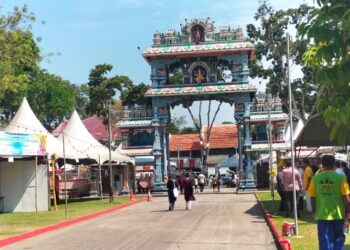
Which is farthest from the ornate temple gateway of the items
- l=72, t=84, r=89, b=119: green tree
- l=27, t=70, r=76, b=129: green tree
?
l=72, t=84, r=89, b=119: green tree

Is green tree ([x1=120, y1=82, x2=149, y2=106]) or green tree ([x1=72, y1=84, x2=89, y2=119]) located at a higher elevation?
green tree ([x1=72, y1=84, x2=89, y2=119])

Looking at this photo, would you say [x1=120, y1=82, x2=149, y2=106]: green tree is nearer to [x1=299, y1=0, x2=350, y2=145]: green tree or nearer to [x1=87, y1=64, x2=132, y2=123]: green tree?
[x1=87, y1=64, x2=132, y2=123]: green tree

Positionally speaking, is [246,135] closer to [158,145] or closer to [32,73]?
[158,145]

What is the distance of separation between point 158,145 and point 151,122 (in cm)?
192

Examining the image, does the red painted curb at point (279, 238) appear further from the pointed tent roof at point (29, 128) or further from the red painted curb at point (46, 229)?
the pointed tent roof at point (29, 128)

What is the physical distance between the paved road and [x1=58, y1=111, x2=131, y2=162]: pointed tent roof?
1336 centimetres

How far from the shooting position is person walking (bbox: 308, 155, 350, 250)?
8344mm

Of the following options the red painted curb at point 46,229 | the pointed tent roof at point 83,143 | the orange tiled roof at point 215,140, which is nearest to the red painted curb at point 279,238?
the red painted curb at point 46,229

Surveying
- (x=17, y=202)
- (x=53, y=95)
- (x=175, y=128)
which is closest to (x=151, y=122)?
(x=17, y=202)

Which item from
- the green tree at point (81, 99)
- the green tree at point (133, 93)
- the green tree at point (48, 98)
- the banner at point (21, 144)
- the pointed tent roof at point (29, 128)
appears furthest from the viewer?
the green tree at point (81, 99)

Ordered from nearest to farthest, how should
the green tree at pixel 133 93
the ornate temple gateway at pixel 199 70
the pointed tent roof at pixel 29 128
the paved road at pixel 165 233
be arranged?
the paved road at pixel 165 233
the pointed tent roof at pixel 29 128
the ornate temple gateway at pixel 199 70
the green tree at pixel 133 93

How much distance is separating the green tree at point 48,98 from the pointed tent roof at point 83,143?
26.3 meters

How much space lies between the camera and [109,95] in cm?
6172

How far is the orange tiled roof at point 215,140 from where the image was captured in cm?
7512
